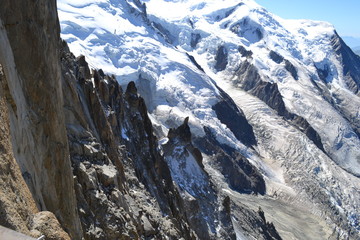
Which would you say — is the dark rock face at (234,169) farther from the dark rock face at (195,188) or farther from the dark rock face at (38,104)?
the dark rock face at (38,104)

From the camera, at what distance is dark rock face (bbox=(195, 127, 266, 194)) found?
7003 inches

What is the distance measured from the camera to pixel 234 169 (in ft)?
586

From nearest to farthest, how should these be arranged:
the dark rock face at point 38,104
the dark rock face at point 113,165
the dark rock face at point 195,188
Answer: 1. the dark rock face at point 38,104
2. the dark rock face at point 113,165
3. the dark rock face at point 195,188

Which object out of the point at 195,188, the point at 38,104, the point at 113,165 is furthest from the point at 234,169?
the point at 38,104

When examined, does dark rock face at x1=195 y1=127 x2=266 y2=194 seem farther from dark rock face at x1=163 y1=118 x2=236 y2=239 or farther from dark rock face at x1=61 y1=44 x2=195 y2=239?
dark rock face at x1=61 y1=44 x2=195 y2=239

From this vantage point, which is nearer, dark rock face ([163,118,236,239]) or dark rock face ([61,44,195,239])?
dark rock face ([61,44,195,239])

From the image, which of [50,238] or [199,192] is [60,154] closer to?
[50,238]

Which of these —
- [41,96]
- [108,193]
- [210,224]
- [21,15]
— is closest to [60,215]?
[41,96]

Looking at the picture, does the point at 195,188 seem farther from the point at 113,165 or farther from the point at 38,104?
the point at 38,104

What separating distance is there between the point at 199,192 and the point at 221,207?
371cm

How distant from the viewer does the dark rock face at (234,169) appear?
178 meters

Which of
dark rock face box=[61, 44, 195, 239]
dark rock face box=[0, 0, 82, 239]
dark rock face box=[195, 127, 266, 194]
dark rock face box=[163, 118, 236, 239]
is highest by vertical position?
dark rock face box=[0, 0, 82, 239]

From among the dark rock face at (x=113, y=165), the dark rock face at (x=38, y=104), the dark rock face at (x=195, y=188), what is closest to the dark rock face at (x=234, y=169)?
the dark rock face at (x=195, y=188)

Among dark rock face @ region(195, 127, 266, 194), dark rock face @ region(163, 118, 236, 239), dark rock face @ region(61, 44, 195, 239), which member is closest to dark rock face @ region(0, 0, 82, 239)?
dark rock face @ region(61, 44, 195, 239)
